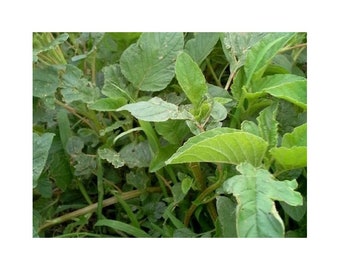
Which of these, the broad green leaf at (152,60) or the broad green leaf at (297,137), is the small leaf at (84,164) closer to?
the broad green leaf at (152,60)

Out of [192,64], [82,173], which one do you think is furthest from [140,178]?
[192,64]

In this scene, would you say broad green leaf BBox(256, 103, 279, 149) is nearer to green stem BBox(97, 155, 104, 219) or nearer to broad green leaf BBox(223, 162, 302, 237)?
broad green leaf BBox(223, 162, 302, 237)

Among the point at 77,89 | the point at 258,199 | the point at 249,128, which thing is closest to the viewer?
the point at 258,199

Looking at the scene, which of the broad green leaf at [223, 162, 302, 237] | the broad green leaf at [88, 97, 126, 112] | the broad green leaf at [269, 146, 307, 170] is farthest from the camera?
the broad green leaf at [88, 97, 126, 112]

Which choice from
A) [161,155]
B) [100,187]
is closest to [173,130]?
[161,155]

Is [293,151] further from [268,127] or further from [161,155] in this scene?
[161,155]

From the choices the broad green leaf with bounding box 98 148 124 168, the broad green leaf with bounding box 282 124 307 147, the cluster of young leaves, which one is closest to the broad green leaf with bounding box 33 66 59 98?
the cluster of young leaves
